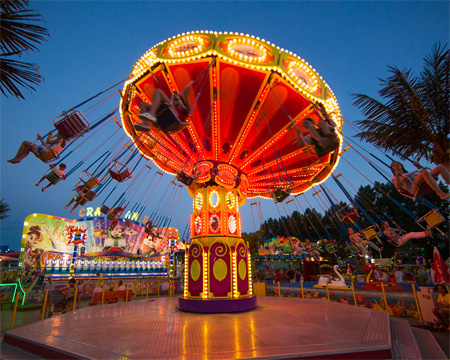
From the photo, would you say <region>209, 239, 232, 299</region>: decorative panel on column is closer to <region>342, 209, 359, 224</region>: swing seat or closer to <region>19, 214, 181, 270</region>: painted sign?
<region>342, 209, 359, 224</region>: swing seat

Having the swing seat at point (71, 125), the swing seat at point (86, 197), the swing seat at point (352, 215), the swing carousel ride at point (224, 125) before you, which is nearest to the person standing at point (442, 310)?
the swing carousel ride at point (224, 125)

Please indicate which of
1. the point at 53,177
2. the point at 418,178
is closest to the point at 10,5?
the point at 53,177

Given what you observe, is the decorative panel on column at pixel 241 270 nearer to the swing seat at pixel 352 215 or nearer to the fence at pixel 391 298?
the fence at pixel 391 298

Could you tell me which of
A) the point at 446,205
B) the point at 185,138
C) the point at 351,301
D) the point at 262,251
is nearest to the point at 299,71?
the point at 185,138

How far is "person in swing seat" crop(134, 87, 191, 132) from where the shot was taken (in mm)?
4664

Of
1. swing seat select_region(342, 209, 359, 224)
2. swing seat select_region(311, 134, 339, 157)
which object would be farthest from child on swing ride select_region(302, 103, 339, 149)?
swing seat select_region(342, 209, 359, 224)

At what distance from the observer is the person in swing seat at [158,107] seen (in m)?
4.66

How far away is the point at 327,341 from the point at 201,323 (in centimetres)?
Result: 339

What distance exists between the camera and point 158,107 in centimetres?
476

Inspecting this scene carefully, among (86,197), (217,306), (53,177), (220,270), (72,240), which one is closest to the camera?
(53,177)

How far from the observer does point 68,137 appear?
632 centimetres

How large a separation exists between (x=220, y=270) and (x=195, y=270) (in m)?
0.94

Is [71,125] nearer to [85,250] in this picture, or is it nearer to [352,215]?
[352,215]

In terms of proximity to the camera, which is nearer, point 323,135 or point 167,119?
point 167,119
